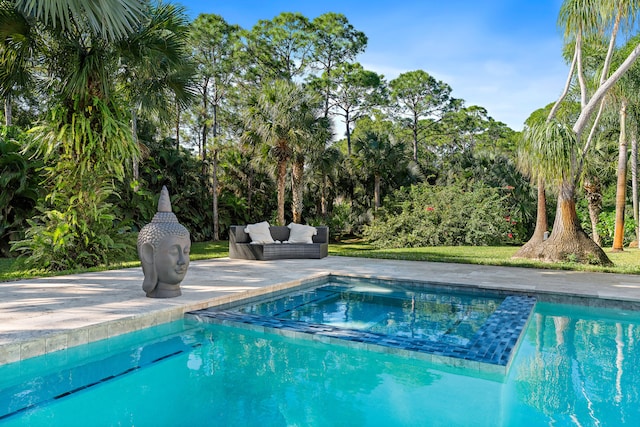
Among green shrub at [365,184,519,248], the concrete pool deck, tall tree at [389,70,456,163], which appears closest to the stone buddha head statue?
the concrete pool deck

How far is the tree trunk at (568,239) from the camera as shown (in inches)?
356

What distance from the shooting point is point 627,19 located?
338 inches

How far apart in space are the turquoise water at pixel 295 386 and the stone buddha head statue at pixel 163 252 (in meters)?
0.87

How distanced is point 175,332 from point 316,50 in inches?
873

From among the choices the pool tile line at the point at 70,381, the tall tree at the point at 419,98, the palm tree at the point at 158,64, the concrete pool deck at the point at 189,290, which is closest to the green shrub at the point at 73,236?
the concrete pool deck at the point at 189,290

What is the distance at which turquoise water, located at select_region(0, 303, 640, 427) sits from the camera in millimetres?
2676

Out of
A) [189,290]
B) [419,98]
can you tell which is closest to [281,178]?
[189,290]

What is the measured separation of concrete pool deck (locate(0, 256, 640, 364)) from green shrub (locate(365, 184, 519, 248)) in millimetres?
6408

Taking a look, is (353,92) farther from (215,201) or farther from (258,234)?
(258,234)

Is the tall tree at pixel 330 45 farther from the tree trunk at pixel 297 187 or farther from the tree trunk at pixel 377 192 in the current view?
the tree trunk at pixel 297 187

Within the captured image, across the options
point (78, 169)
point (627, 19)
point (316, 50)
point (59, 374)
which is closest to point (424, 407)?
point (59, 374)

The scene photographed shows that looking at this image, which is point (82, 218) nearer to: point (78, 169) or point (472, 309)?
point (78, 169)

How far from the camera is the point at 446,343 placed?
3939 mm

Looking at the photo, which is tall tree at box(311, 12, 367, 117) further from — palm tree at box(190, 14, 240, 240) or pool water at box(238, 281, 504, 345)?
pool water at box(238, 281, 504, 345)
